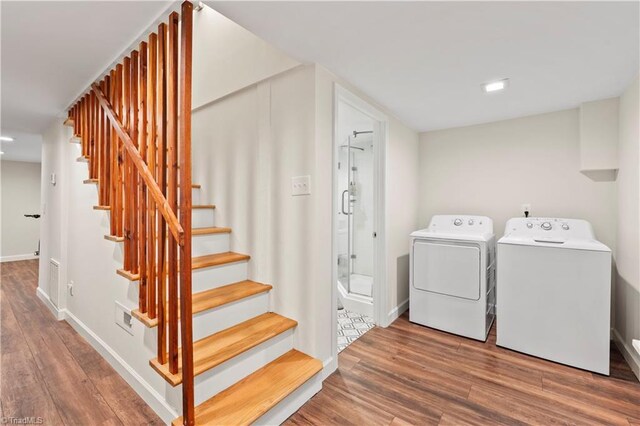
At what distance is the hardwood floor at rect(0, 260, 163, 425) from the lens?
164cm


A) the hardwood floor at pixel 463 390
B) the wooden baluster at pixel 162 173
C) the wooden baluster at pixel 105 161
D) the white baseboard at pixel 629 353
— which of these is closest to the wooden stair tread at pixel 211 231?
the wooden baluster at pixel 105 161

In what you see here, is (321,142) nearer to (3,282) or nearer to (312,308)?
(312,308)

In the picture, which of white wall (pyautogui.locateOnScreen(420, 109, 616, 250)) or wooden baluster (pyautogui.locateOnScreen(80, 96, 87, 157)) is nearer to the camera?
wooden baluster (pyautogui.locateOnScreen(80, 96, 87, 157))

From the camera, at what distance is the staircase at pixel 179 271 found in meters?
1.38

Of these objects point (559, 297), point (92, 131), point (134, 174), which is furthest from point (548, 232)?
point (92, 131)

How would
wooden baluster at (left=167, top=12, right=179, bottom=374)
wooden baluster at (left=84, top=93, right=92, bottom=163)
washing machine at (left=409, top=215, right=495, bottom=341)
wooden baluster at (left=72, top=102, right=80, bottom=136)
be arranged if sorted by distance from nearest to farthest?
wooden baluster at (left=167, top=12, right=179, bottom=374) → wooden baluster at (left=84, top=93, right=92, bottom=163) → washing machine at (left=409, top=215, right=495, bottom=341) → wooden baluster at (left=72, top=102, right=80, bottom=136)

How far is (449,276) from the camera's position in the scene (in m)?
2.66

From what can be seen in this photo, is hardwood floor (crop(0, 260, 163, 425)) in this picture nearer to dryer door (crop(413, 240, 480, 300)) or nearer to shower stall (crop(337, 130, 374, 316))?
dryer door (crop(413, 240, 480, 300))

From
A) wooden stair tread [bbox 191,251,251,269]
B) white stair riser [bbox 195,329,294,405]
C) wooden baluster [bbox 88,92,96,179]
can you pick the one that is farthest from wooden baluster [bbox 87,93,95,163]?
white stair riser [bbox 195,329,294,405]

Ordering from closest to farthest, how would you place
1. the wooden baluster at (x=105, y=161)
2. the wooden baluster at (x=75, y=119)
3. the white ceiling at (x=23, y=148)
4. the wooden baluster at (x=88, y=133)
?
the wooden baluster at (x=105, y=161) → the wooden baluster at (x=88, y=133) → the wooden baluster at (x=75, y=119) → the white ceiling at (x=23, y=148)

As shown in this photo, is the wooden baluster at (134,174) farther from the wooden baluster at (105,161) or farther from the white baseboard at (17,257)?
the white baseboard at (17,257)

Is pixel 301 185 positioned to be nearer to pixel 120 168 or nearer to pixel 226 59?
pixel 120 168

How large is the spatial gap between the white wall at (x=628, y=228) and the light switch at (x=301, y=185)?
91.5 inches

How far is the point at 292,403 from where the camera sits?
5.39 feet
